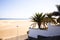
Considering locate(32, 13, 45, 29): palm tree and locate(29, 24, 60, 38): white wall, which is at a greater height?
locate(32, 13, 45, 29): palm tree

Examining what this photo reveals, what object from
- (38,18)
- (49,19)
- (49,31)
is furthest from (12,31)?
(49,31)

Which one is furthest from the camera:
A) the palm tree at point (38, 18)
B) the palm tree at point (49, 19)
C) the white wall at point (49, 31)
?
the palm tree at point (38, 18)

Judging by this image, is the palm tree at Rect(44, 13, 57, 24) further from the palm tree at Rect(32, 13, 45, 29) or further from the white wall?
the white wall

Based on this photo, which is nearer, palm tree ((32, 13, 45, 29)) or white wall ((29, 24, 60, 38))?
white wall ((29, 24, 60, 38))

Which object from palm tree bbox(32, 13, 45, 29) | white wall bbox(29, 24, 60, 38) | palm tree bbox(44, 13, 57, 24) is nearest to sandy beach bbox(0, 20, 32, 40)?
palm tree bbox(32, 13, 45, 29)

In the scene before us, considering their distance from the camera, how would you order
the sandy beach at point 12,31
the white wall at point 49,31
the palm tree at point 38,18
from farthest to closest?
the sandy beach at point 12,31
the palm tree at point 38,18
the white wall at point 49,31

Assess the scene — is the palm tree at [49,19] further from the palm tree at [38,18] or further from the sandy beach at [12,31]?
the sandy beach at [12,31]

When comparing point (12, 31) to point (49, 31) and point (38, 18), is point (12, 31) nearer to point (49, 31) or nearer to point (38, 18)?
point (38, 18)

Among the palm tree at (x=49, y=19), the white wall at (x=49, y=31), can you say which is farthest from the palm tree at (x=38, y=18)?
the white wall at (x=49, y=31)

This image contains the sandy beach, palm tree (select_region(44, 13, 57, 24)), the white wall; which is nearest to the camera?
the white wall

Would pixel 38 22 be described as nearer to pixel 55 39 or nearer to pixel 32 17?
pixel 32 17

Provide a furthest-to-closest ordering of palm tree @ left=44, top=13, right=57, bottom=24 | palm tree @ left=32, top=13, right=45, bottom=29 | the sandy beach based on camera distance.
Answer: the sandy beach < palm tree @ left=32, top=13, right=45, bottom=29 < palm tree @ left=44, top=13, right=57, bottom=24

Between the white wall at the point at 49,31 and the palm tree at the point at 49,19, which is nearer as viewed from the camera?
the white wall at the point at 49,31

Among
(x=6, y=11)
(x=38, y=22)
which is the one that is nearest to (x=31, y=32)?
(x=38, y=22)
